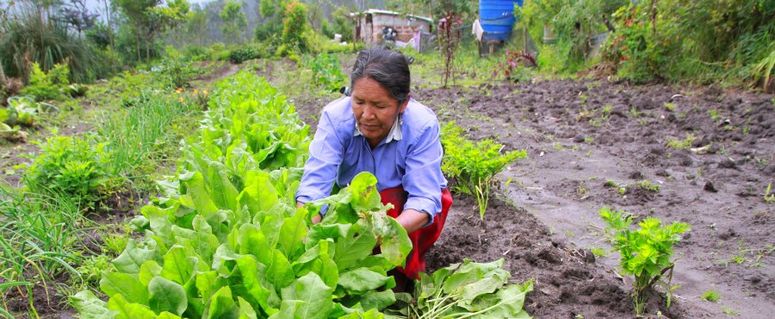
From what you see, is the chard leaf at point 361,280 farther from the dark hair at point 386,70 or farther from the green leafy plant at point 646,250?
the green leafy plant at point 646,250

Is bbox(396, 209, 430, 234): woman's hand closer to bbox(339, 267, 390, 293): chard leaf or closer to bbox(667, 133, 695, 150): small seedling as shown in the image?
bbox(339, 267, 390, 293): chard leaf

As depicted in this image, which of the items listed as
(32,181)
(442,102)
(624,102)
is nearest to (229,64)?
(442,102)

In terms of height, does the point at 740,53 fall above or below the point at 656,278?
above

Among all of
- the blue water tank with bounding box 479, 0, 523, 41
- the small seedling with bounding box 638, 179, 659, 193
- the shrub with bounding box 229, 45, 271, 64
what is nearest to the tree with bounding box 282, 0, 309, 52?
the shrub with bounding box 229, 45, 271, 64

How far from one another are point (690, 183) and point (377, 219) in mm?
3443

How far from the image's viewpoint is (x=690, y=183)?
4574 mm

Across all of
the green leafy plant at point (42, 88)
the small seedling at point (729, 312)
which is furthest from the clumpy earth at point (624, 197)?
the green leafy plant at point (42, 88)

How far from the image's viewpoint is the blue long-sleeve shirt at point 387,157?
2.53 metres

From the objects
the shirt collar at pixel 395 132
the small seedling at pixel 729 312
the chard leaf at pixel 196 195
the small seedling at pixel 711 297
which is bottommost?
the small seedling at pixel 729 312

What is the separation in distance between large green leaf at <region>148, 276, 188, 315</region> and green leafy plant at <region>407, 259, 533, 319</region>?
1054mm

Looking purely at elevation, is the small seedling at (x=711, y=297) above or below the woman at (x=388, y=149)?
below

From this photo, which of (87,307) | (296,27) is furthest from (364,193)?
(296,27)

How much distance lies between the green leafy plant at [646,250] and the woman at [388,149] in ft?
2.45

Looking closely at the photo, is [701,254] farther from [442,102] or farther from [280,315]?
[442,102]
